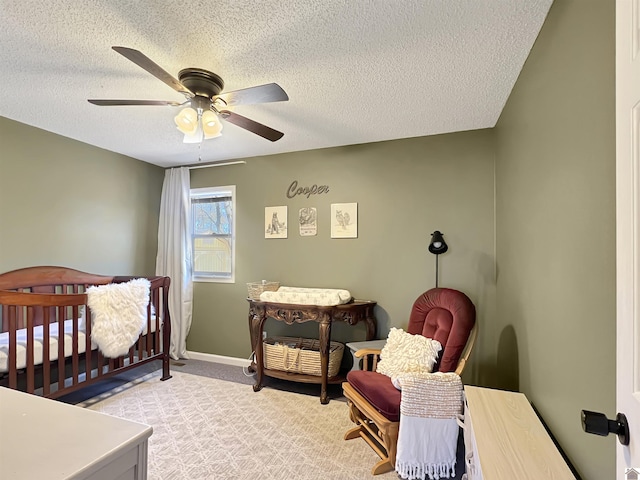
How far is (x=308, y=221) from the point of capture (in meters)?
3.55

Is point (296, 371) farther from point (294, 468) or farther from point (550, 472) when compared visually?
point (550, 472)

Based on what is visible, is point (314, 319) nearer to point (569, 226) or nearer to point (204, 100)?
point (204, 100)


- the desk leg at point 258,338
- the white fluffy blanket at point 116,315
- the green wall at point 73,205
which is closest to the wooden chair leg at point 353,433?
the desk leg at point 258,338

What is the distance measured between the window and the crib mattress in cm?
96

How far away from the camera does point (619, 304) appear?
2.34ft

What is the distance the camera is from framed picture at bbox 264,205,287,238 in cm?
366

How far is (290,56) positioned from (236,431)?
2541mm

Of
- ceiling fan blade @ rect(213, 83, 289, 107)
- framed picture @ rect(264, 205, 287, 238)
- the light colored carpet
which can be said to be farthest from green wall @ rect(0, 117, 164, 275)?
ceiling fan blade @ rect(213, 83, 289, 107)

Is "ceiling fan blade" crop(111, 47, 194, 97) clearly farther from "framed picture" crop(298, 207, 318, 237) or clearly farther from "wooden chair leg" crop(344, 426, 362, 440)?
"wooden chair leg" crop(344, 426, 362, 440)

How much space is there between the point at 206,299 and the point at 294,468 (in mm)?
2481

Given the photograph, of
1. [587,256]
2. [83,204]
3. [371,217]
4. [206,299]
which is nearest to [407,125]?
[371,217]

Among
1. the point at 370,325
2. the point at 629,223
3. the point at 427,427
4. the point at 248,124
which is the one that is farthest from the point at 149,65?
the point at 370,325

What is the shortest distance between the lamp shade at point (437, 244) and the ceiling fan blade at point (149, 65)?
2.14m

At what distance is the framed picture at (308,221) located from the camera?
11.6ft
